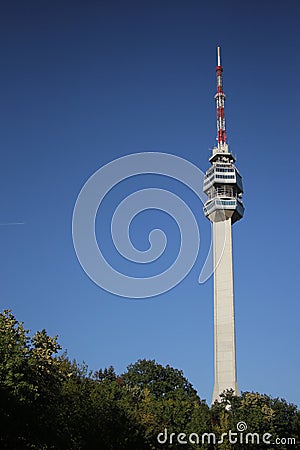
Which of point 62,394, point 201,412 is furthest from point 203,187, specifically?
point 62,394

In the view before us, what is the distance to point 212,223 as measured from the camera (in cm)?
10188

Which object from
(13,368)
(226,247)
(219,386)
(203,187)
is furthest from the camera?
(203,187)

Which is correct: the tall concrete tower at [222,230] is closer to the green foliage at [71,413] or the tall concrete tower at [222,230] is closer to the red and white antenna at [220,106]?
the red and white antenna at [220,106]

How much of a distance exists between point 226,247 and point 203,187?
12.0 m

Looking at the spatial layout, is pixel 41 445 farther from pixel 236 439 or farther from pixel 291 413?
pixel 291 413

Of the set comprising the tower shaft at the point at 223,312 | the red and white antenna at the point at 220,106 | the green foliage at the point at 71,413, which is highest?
the red and white antenna at the point at 220,106

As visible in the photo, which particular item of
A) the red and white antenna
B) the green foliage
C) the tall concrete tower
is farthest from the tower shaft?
the green foliage

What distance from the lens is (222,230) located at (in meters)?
100

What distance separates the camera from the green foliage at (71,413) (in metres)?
31.2

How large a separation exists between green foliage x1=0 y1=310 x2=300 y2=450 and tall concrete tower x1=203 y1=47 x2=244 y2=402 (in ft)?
94.1

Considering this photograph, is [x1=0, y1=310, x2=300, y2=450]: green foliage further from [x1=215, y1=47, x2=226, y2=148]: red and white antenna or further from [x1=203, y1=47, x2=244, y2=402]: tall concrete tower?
[x1=215, y1=47, x2=226, y2=148]: red and white antenna

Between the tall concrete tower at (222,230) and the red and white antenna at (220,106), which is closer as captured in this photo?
the tall concrete tower at (222,230)

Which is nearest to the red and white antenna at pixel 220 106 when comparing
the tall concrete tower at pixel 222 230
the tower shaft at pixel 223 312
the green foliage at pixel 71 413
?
the tall concrete tower at pixel 222 230

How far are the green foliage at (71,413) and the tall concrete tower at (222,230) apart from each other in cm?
2867
